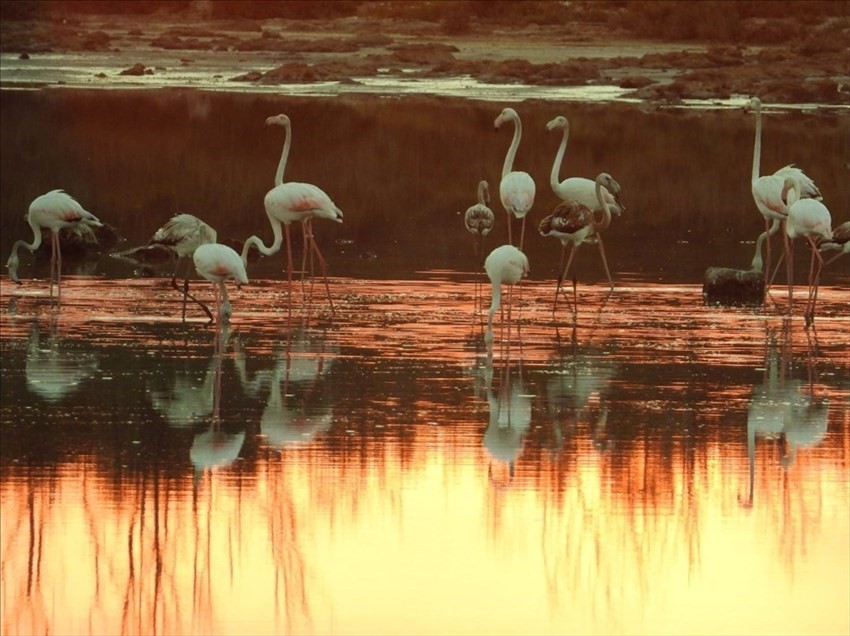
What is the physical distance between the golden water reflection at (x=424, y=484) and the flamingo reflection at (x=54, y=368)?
0.06m

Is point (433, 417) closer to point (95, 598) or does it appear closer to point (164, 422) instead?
point (164, 422)

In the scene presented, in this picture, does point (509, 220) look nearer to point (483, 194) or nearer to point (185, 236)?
point (483, 194)

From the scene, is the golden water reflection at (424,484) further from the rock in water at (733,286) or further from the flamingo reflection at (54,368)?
the rock in water at (733,286)

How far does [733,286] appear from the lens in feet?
58.0

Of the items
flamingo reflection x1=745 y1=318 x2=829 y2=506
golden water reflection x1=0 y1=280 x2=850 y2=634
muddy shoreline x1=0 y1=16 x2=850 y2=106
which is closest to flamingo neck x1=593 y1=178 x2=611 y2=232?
golden water reflection x1=0 y1=280 x2=850 y2=634

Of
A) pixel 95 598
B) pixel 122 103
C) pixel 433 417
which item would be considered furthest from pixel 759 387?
pixel 122 103

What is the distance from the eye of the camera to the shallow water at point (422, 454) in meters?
8.39

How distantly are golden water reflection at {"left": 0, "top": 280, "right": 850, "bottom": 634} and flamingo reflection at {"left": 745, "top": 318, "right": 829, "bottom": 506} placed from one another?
26 mm

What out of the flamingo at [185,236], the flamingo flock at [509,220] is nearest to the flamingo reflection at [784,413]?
the flamingo flock at [509,220]

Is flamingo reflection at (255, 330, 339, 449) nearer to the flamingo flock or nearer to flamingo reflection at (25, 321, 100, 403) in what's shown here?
the flamingo flock

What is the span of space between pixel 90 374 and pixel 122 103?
120 ft

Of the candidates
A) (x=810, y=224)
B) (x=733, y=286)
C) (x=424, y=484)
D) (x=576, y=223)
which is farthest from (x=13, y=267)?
(x=424, y=484)

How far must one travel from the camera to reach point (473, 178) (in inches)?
1229

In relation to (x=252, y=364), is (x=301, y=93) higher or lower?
higher
